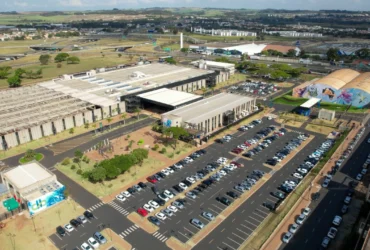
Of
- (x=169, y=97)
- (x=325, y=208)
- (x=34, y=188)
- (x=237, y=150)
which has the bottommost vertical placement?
(x=325, y=208)

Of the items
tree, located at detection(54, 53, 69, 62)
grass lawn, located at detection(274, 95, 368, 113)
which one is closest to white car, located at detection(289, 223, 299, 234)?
grass lawn, located at detection(274, 95, 368, 113)

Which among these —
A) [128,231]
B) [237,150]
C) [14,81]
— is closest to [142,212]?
[128,231]

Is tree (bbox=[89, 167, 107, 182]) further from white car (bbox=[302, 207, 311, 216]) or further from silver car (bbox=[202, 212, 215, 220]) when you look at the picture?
white car (bbox=[302, 207, 311, 216])

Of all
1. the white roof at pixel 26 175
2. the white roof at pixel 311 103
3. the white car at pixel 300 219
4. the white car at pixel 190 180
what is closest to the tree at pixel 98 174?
the white roof at pixel 26 175

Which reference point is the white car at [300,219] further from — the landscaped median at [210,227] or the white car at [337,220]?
the landscaped median at [210,227]

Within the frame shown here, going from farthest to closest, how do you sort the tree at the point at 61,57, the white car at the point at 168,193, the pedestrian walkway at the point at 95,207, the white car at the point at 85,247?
1. the tree at the point at 61,57
2. the white car at the point at 168,193
3. the pedestrian walkway at the point at 95,207
4. the white car at the point at 85,247

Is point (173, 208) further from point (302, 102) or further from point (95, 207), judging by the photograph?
point (302, 102)

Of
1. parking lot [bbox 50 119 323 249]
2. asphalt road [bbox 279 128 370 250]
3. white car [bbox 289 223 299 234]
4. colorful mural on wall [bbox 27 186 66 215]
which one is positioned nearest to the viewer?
asphalt road [bbox 279 128 370 250]
